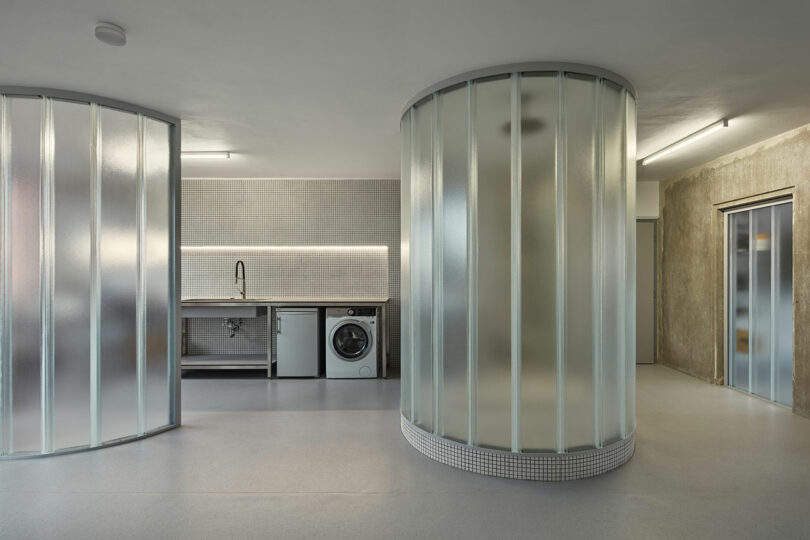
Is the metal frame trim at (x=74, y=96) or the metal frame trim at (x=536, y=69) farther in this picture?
the metal frame trim at (x=74, y=96)

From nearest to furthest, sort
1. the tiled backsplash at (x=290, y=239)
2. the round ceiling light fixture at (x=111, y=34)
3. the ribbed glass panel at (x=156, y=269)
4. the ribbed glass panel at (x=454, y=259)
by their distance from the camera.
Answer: the round ceiling light fixture at (x=111, y=34) → the ribbed glass panel at (x=454, y=259) → the ribbed glass panel at (x=156, y=269) → the tiled backsplash at (x=290, y=239)

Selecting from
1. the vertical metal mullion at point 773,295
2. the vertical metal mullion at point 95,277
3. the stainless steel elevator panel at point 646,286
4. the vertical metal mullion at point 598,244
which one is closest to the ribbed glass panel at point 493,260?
the vertical metal mullion at point 598,244

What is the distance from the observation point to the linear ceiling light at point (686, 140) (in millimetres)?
4238

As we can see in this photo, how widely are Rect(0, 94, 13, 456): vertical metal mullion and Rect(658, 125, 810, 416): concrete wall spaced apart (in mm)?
6472

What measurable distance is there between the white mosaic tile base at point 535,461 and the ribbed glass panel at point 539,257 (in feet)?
0.30

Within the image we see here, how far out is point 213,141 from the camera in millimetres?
5074

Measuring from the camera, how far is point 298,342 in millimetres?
6473

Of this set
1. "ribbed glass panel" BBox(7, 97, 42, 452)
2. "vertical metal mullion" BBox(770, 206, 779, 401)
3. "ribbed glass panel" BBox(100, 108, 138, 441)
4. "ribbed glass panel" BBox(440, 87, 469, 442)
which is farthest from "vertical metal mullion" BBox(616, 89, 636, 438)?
"ribbed glass panel" BBox(7, 97, 42, 452)

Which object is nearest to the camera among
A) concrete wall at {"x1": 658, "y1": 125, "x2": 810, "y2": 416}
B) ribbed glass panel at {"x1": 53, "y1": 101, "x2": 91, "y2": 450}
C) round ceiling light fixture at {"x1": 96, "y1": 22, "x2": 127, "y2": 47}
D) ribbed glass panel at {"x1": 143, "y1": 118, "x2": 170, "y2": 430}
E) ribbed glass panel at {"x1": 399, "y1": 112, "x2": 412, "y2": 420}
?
round ceiling light fixture at {"x1": 96, "y1": 22, "x2": 127, "y2": 47}

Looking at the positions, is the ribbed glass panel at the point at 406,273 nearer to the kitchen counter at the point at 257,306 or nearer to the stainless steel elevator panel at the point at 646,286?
the kitchen counter at the point at 257,306

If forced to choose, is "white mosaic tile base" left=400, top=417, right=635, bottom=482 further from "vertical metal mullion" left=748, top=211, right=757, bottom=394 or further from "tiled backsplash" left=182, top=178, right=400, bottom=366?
"tiled backsplash" left=182, top=178, right=400, bottom=366

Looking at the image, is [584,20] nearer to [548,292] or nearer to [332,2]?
[332,2]

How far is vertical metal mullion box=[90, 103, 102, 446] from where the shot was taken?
12.2 ft

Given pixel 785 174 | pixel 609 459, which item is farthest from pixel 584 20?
pixel 785 174
